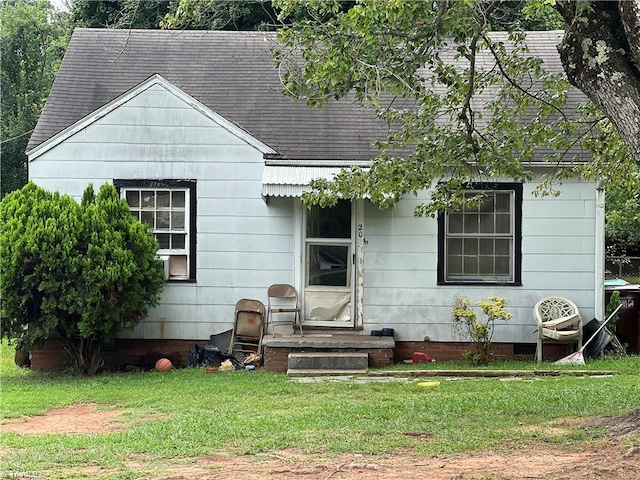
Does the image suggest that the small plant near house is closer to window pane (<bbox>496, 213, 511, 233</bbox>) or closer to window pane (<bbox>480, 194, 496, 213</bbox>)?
window pane (<bbox>496, 213, 511, 233</bbox>)

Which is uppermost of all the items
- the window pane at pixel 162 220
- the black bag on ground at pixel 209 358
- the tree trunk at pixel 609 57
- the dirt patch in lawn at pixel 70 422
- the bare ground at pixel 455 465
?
the tree trunk at pixel 609 57

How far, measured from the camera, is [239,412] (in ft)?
29.1

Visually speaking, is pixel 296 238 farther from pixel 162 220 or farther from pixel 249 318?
pixel 162 220

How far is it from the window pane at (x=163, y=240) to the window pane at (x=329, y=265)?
2.30 metres

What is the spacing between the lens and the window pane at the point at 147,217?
13.0m

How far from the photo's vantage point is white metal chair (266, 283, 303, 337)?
12.9 meters

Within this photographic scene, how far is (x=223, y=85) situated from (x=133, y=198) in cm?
275

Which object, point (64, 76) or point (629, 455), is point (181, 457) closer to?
point (629, 455)

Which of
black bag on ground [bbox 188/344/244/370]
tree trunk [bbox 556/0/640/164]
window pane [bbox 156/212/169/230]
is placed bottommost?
black bag on ground [bbox 188/344/244/370]

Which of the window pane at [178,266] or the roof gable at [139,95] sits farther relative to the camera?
the window pane at [178,266]

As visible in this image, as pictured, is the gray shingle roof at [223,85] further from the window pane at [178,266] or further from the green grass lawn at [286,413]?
the green grass lawn at [286,413]

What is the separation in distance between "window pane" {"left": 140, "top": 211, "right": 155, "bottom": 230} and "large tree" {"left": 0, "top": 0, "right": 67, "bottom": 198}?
49.4 feet

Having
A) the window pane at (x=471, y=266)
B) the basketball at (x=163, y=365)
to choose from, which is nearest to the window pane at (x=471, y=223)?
the window pane at (x=471, y=266)

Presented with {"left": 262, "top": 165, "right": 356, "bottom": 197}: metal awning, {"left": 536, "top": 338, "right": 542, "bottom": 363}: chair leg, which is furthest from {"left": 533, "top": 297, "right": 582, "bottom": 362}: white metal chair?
{"left": 262, "top": 165, "right": 356, "bottom": 197}: metal awning
